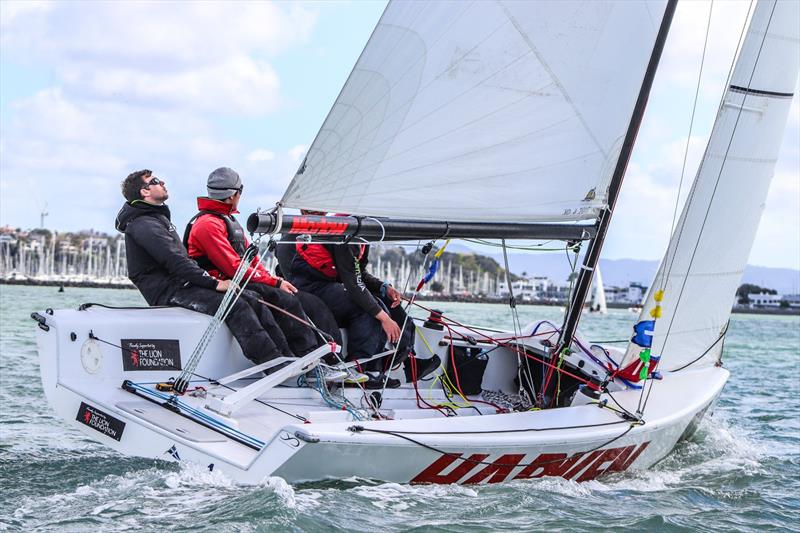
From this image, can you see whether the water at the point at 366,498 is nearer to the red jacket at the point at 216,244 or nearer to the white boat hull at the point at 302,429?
the white boat hull at the point at 302,429

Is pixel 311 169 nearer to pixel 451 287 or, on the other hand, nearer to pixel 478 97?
pixel 478 97

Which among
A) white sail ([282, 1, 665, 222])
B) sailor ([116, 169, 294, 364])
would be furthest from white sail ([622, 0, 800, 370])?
sailor ([116, 169, 294, 364])

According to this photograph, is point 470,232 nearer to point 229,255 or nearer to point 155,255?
point 229,255

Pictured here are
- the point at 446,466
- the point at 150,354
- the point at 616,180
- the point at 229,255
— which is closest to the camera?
the point at 446,466

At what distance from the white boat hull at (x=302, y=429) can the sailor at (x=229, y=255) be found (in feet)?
1.04

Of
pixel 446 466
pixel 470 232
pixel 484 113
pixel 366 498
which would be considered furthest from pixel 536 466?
pixel 484 113

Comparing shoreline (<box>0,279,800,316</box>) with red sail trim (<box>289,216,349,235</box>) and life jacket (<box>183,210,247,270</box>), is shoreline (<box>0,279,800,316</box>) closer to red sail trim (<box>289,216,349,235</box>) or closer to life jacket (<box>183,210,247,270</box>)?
life jacket (<box>183,210,247,270</box>)

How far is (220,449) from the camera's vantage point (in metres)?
4.60

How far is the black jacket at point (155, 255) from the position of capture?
5.51 m

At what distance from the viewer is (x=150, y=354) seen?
5.50 m

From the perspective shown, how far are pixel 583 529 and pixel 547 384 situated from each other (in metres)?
1.82

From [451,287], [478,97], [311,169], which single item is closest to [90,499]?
[311,169]

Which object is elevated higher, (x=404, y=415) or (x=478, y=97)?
(x=478, y=97)

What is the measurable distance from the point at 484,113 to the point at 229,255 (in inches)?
68.1
